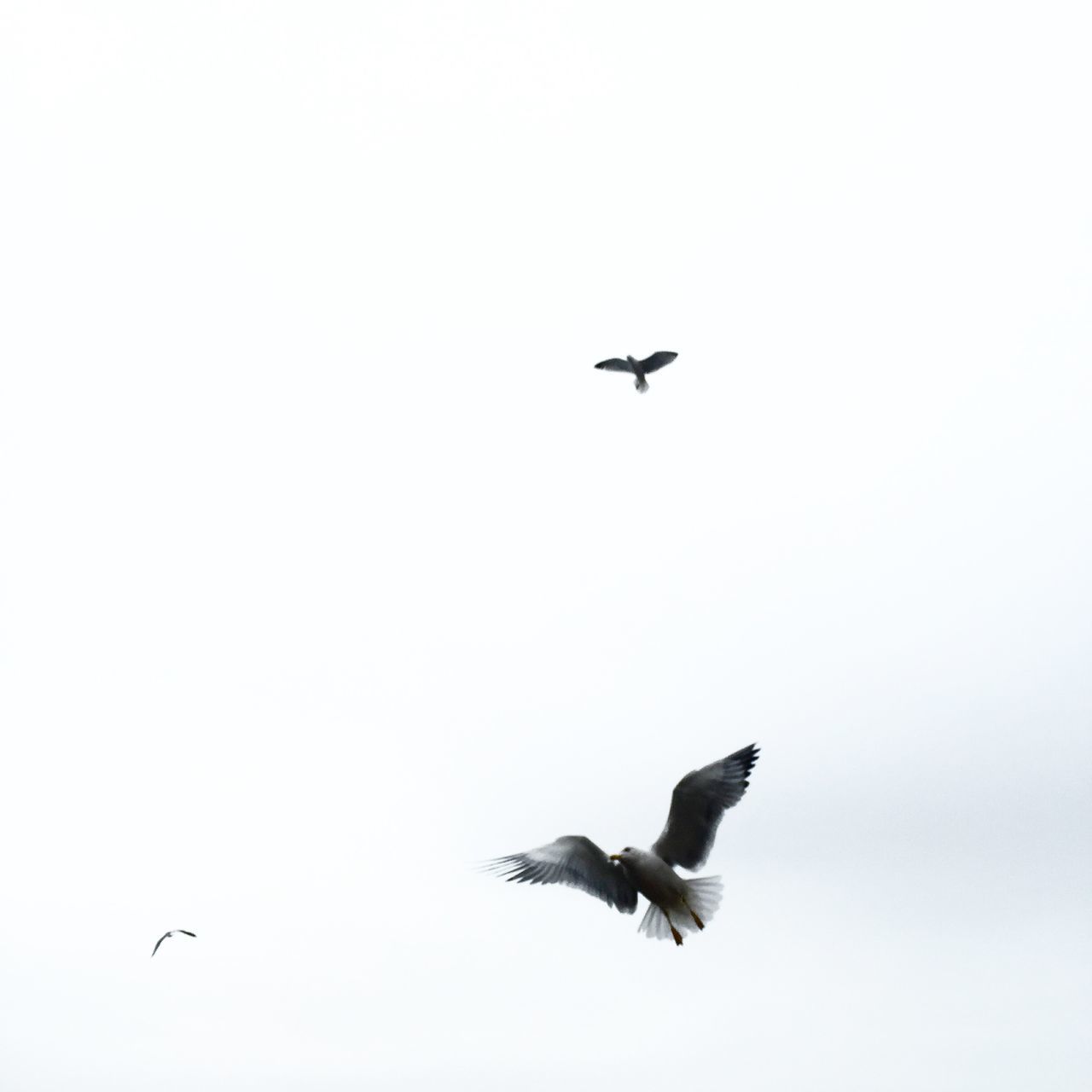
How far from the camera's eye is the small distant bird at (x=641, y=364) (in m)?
23.3

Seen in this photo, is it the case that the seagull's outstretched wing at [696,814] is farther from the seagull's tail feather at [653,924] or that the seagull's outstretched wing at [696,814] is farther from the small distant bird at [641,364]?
the small distant bird at [641,364]

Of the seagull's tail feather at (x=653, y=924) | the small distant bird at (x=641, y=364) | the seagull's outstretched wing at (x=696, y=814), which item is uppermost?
the small distant bird at (x=641, y=364)

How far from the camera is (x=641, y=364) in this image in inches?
920

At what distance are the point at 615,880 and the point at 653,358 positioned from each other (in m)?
10.2

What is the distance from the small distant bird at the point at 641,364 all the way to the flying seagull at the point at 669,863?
8.07m

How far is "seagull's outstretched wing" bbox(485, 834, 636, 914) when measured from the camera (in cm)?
1669

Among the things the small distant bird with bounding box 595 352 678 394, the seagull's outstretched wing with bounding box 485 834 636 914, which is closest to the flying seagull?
the seagull's outstretched wing with bounding box 485 834 636 914

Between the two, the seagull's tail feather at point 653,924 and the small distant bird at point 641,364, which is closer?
the seagull's tail feather at point 653,924

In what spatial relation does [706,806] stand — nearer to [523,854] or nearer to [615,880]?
[615,880]

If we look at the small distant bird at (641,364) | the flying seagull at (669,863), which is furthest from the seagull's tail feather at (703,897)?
the small distant bird at (641,364)

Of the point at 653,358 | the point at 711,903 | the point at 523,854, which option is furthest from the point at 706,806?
the point at 653,358

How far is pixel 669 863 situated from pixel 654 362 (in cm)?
972

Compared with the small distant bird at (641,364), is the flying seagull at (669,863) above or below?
below

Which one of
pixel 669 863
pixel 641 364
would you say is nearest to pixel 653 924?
pixel 669 863
